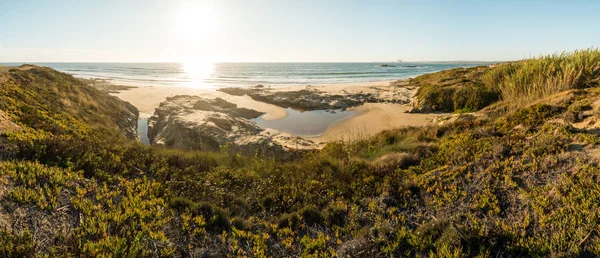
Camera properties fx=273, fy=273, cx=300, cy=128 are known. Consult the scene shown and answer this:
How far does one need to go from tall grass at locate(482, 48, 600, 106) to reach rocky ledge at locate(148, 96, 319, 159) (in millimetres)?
10072

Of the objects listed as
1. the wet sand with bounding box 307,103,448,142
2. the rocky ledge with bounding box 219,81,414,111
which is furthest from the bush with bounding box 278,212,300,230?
the rocky ledge with bounding box 219,81,414,111

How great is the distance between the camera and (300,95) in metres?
28.8

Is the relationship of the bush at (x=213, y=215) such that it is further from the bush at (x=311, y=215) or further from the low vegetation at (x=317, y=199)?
the bush at (x=311, y=215)

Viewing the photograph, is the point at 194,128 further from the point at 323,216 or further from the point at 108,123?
the point at 323,216

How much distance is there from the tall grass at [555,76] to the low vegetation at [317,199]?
3866mm

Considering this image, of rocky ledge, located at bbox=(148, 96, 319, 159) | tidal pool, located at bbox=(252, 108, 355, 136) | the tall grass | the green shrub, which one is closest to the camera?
the green shrub

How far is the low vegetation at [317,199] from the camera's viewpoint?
13.5ft

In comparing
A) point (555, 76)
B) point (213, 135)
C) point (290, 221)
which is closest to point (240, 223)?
point (290, 221)

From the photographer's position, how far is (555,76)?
1227 cm

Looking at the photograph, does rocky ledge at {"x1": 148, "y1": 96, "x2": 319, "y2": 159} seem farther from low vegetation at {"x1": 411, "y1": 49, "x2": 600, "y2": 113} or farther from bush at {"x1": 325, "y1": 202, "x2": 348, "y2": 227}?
low vegetation at {"x1": 411, "y1": 49, "x2": 600, "y2": 113}

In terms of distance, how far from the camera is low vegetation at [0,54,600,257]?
412cm

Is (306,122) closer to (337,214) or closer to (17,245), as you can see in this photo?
(337,214)

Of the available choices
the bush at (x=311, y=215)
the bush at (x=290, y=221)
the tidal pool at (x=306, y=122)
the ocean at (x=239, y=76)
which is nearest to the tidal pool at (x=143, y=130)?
the tidal pool at (x=306, y=122)

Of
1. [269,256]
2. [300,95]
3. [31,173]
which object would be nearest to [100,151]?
[31,173]
